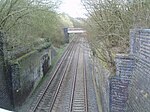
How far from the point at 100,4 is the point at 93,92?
222 inches

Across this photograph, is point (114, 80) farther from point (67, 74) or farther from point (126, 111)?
point (67, 74)

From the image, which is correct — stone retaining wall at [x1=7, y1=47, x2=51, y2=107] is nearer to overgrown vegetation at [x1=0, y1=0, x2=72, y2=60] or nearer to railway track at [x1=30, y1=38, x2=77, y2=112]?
overgrown vegetation at [x1=0, y1=0, x2=72, y2=60]

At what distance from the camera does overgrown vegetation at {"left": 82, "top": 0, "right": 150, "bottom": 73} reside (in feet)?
34.2

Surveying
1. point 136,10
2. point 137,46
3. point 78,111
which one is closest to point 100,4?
point 136,10

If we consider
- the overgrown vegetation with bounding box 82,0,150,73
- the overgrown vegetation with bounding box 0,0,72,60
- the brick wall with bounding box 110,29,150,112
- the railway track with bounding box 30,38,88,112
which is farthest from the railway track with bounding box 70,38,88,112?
the overgrown vegetation with bounding box 0,0,72,60

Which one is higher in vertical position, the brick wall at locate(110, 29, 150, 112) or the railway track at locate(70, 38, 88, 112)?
the brick wall at locate(110, 29, 150, 112)

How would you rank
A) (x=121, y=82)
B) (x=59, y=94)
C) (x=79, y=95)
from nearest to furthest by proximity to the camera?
(x=121, y=82) < (x=79, y=95) < (x=59, y=94)

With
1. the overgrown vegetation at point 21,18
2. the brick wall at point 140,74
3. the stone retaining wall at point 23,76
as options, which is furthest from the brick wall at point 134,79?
the overgrown vegetation at point 21,18

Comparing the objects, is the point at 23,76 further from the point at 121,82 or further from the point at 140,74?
the point at 140,74

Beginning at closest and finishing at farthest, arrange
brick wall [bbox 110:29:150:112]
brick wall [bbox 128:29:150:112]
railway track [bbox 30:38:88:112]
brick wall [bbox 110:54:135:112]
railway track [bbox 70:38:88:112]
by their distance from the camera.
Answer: brick wall [bbox 128:29:150:112], brick wall [bbox 110:29:150:112], brick wall [bbox 110:54:135:112], railway track [bbox 70:38:88:112], railway track [bbox 30:38:88:112]

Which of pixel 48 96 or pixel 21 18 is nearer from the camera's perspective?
pixel 48 96

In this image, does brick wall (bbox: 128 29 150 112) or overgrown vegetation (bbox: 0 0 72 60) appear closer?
brick wall (bbox: 128 29 150 112)

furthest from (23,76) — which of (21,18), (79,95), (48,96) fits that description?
(21,18)

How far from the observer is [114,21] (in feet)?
42.6
